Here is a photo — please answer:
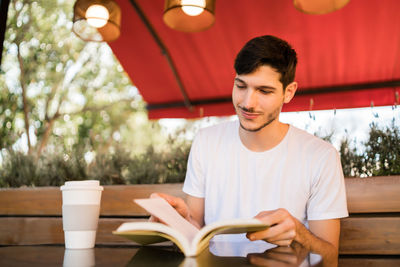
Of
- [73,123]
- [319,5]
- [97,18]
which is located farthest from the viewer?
[73,123]

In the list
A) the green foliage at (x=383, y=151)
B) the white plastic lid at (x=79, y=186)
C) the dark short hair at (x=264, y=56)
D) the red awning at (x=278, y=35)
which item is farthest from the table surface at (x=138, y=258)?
the red awning at (x=278, y=35)

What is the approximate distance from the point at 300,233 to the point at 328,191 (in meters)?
0.36

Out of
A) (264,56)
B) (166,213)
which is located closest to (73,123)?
(264,56)

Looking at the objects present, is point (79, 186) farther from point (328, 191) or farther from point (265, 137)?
point (328, 191)

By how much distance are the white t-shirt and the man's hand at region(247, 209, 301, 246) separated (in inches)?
17.5

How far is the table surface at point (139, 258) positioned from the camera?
3.10 feet

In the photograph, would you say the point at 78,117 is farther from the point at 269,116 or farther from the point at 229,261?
the point at 229,261

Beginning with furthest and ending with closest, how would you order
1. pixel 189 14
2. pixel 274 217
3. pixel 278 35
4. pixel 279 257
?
pixel 278 35 → pixel 189 14 → pixel 274 217 → pixel 279 257

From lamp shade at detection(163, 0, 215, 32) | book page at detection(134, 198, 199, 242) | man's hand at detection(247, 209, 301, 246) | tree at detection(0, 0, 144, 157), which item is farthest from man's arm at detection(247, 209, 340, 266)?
tree at detection(0, 0, 144, 157)

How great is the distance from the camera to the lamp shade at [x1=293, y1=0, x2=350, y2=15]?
2611mm

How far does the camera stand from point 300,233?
4.22 feet

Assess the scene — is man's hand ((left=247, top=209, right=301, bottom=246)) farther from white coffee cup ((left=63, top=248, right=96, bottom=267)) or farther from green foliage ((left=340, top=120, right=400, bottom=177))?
green foliage ((left=340, top=120, right=400, bottom=177))

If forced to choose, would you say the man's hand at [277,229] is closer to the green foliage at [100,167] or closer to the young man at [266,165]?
the young man at [266,165]

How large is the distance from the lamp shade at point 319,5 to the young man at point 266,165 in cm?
114
